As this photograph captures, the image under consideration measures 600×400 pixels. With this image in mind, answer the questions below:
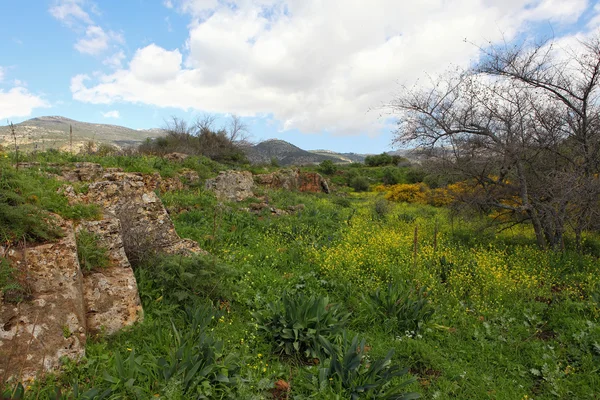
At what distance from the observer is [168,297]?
14.3 ft

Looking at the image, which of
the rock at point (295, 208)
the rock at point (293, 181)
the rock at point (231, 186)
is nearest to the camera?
the rock at point (295, 208)

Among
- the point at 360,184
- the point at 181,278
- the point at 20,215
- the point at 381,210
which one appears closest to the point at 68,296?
the point at 20,215

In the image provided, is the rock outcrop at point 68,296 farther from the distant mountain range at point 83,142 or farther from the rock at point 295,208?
the rock at point 295,208

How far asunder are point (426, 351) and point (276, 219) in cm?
662

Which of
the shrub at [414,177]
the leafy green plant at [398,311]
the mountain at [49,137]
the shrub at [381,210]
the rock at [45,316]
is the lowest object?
the leafy green plant at [398,311]

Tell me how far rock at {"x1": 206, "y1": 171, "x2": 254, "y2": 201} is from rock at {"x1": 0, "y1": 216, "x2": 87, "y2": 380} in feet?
26.7

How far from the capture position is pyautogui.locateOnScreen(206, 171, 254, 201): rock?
12.2m

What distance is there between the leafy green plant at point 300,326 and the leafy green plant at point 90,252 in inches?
80.0

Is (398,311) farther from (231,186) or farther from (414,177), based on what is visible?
(414,177)

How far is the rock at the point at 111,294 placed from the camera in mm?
3582

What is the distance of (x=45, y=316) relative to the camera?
3.07 metres

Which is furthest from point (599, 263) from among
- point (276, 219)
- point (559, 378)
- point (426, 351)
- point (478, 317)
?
point (276, 219)

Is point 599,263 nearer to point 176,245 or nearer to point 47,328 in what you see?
point 176,245

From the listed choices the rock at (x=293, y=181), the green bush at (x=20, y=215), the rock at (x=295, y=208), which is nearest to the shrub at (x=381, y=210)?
the rock at (x=295, y=208)
